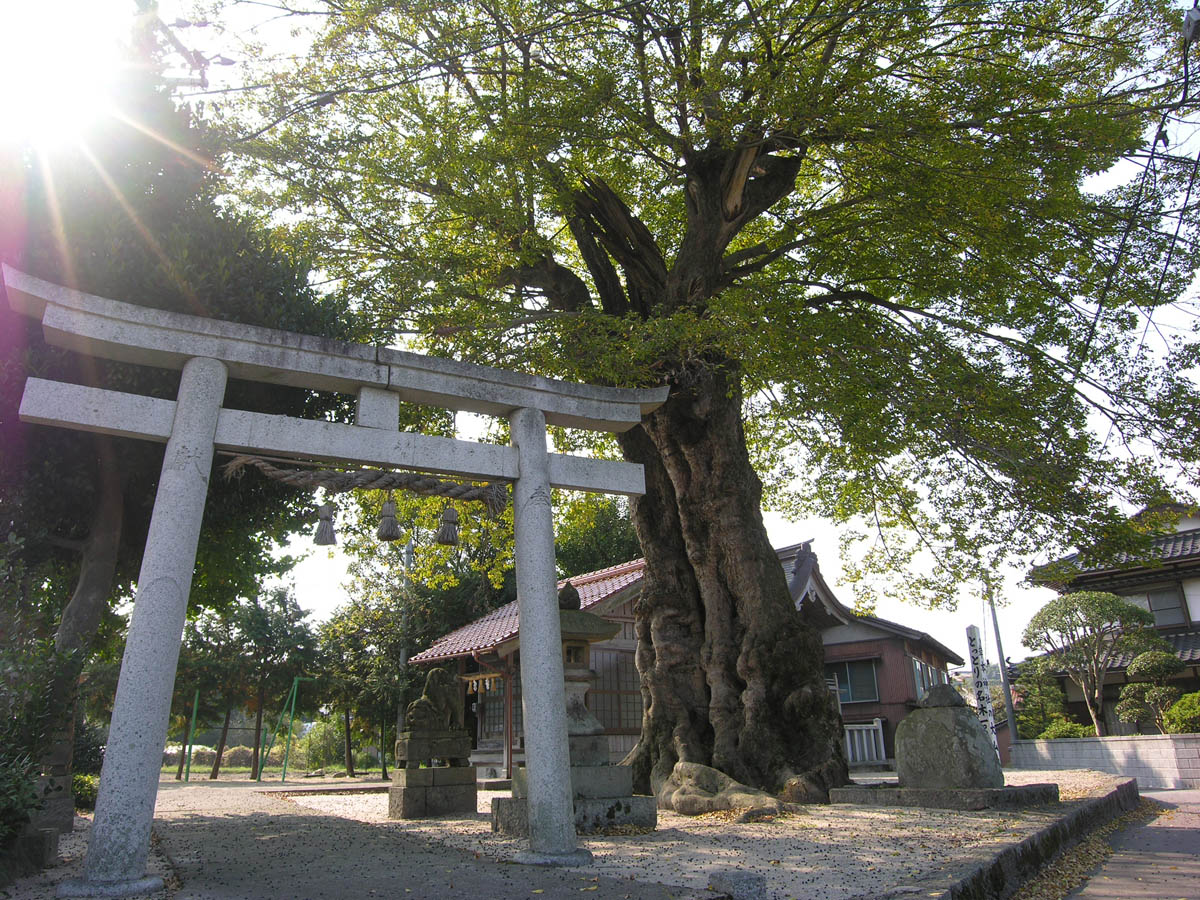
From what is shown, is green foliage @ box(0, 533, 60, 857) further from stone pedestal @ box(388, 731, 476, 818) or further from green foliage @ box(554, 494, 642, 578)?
green foliage @ box(554, 494, 642, 578)

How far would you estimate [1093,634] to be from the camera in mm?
18953

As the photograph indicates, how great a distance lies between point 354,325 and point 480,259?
2120 millimetres

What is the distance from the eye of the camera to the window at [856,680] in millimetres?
21609

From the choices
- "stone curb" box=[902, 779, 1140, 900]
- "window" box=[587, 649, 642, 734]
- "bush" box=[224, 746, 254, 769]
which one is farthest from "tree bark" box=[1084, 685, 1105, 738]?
"bush" box=[224, 746, 254, 769]

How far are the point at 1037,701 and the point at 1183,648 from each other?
3.76 metres

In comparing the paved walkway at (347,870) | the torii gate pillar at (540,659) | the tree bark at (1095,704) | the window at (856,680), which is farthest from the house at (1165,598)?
the paved walkway at (347,870)

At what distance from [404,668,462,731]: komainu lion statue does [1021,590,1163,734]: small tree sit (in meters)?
16.0

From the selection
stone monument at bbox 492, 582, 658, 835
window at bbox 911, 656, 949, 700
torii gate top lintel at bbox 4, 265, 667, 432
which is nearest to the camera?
torii gate top lintel at bbox 4, 265, 667, 432

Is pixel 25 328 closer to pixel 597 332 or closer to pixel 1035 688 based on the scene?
pixel 597 332

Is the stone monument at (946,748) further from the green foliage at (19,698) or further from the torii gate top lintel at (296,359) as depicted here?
the green foliage at (19,698)

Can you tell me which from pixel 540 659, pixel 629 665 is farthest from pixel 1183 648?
pixel 540 659

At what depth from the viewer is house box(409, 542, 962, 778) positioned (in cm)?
1691

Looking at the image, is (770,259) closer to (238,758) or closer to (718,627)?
(718,627)

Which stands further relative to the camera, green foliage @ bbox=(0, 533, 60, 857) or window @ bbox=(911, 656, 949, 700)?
window @ bbox=(911, 656, 949, 700)
